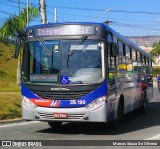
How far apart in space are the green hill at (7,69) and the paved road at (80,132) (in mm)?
10412

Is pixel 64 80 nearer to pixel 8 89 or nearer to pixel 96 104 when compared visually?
pixel 96 104

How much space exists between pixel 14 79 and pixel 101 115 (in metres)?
18.6

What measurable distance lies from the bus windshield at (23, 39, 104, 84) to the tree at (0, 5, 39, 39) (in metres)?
13.2

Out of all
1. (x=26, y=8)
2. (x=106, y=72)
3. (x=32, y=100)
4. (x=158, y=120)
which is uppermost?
(x=26, y=8)

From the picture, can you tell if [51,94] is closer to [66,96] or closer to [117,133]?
[66,96]

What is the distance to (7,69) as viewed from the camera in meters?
37.4

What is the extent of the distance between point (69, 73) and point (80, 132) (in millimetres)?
1842

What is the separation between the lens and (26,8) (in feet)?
86.3

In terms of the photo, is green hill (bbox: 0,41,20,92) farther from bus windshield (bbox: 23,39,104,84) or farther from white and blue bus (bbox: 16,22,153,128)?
bus windshield (bbox: 23,39,104,84)

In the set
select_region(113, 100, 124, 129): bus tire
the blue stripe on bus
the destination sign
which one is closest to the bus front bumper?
the blue stripe on bus

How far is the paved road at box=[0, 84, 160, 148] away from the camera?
35.6 ft

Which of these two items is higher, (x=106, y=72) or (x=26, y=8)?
(x=26, y=8)

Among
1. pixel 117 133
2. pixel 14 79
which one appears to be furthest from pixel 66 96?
pixel 14 79

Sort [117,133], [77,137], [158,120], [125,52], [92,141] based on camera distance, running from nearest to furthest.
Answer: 1. [92,141]
2. [77,137]
3. [117,133]
4. [125,52]
5. [158,120]
